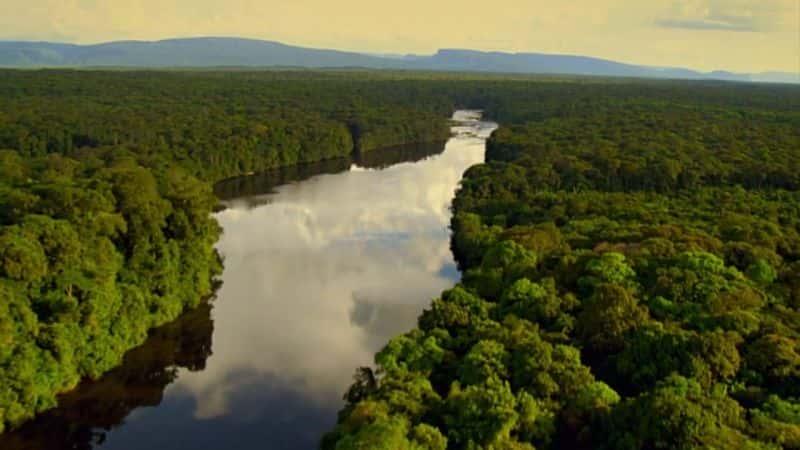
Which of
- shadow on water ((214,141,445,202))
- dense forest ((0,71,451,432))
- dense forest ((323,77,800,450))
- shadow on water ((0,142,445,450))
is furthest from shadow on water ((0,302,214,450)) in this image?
shadow on water ((214,141,445,202))

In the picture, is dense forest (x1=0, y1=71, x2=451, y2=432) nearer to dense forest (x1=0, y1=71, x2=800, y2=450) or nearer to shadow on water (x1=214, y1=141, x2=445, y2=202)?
dense forest (x1=0, y1=71, x2=800, y2=450)

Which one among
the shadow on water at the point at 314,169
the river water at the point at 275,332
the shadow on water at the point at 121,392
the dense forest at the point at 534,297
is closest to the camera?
the dense forest at the point at 534,297

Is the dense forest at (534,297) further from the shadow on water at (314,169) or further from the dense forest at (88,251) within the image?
the shadow on water at (314,169)

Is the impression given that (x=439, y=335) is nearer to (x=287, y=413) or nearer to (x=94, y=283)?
(x=287, y=413)

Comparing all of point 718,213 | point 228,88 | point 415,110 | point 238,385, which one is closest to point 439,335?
point 238,385

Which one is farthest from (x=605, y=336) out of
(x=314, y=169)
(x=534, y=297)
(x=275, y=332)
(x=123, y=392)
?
(x=314, y=169)

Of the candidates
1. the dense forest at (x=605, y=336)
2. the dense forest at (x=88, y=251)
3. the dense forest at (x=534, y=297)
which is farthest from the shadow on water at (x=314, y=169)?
the dense forest at (x=605, y=336)
